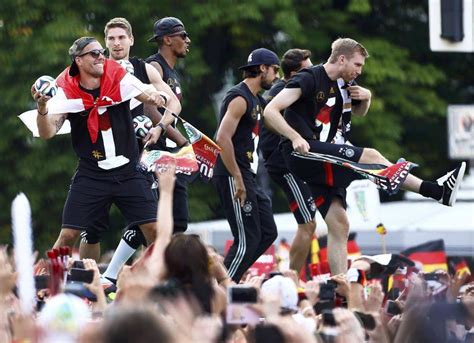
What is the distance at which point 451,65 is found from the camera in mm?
24828

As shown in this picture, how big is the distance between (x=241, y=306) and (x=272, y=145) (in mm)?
6089

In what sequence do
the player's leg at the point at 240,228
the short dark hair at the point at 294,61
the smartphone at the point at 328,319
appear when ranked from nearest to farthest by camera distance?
1. the smartphone at the point at 328,319
2. the player's leg at the point at 240,228
3. the short dark hair at the point at 294,61

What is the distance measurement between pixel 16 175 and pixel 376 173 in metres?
10.9

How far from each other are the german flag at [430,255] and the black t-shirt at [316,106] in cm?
411

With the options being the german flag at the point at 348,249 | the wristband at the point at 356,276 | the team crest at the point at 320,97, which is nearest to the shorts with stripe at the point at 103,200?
the wristband at the point at 356,276

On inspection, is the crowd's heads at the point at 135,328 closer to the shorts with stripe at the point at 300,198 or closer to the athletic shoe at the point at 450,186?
the athletic shoe at the point at 450,186

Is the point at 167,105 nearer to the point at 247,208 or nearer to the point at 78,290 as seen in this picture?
the point at 247,208

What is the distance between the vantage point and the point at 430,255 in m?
16.0

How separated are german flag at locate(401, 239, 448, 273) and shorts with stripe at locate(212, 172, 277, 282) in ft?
12.4

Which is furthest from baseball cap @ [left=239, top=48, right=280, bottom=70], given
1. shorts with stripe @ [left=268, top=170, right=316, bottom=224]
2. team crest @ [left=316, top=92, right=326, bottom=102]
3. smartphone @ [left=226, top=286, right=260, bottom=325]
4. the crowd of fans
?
smartphone @ [left=226, top=286, right=260, bottom=325]

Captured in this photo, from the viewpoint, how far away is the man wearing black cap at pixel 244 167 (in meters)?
12.1

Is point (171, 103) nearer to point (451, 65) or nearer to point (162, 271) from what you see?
point (162, 271)

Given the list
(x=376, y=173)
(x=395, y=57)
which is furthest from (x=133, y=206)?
(x=395, y=57)

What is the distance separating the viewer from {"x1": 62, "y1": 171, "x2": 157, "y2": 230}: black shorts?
10.9 metres
